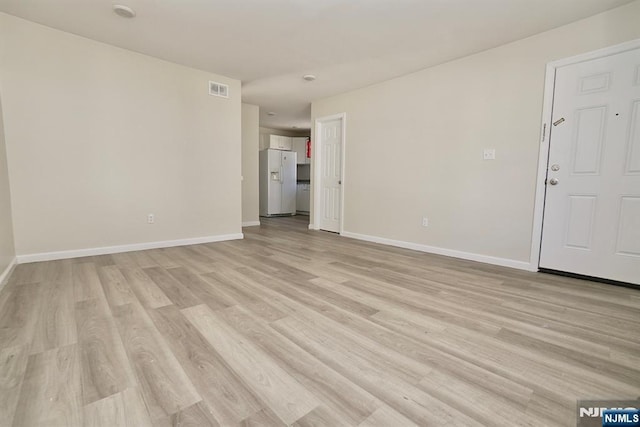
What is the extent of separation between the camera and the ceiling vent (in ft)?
13.0

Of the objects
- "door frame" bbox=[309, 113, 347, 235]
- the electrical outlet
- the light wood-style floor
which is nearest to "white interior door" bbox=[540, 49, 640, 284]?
the light wood-style floor

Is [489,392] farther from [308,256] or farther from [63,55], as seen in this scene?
[63,55]

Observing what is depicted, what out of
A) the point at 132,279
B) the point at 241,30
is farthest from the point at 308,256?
the point at 241,30

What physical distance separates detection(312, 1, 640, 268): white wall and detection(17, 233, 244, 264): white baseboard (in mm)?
2345

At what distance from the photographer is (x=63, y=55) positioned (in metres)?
2.92

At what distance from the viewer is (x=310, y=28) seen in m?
2.73

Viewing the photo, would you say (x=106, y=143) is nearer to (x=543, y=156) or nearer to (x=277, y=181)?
(x=277, y=181)

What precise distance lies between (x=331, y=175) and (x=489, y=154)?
2671 millimetres

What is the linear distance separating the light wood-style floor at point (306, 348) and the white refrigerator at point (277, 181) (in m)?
4.58

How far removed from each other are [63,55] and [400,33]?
3571 millimetres

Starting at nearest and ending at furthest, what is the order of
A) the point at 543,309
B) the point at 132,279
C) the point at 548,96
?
the point at 543,309 < the point at 132,279 < the point at 548,96

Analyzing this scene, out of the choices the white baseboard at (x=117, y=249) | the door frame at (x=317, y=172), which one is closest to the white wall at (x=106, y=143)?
the white baseboard at (x=117, y=249)

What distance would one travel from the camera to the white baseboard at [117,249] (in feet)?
9.45

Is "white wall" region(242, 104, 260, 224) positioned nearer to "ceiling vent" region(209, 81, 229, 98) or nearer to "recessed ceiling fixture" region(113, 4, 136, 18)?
"ceiling vent" region(209, 81, 229, 98)
